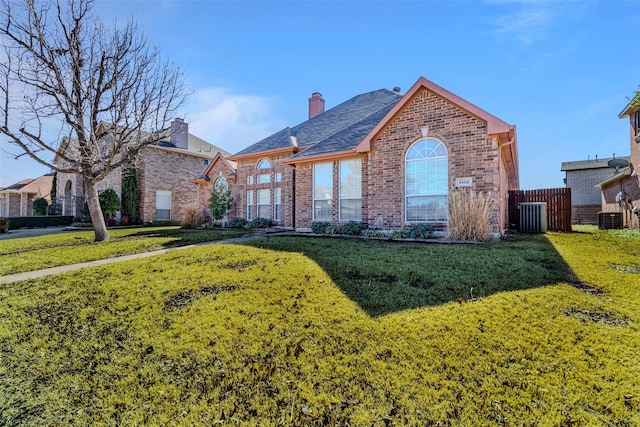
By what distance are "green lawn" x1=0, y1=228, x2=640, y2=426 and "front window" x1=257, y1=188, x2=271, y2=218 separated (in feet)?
34.9

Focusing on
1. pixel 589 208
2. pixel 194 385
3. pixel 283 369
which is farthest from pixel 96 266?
pixel 589 208

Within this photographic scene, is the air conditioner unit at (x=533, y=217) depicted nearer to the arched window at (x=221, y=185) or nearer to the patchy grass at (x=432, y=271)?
the patchy grass at (x=432, y=271)

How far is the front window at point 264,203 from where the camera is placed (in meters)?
15.8

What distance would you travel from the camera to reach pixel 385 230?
34.0 ft

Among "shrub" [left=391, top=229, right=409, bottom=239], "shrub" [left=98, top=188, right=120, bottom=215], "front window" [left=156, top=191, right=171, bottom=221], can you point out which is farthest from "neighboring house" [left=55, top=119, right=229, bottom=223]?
"shrub" [left=391, top=229, right=409, bottom=239]

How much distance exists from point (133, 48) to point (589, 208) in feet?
107

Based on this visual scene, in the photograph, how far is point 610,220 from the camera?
14906 mm

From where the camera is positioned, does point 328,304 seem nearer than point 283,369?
No

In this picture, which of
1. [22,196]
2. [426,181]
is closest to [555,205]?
[426,181]

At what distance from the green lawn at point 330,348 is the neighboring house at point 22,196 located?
3714 centimetres

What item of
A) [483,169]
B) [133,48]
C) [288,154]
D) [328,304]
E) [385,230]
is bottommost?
[328,304]

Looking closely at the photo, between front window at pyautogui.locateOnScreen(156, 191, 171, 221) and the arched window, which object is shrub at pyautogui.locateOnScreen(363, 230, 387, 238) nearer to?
the arched window

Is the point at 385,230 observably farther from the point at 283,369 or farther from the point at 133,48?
the point at 133,48

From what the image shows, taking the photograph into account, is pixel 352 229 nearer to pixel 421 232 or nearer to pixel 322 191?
pixel 322 191
